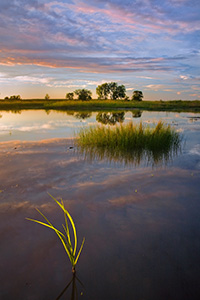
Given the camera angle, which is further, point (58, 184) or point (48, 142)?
point (48, 142)

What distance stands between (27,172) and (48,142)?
5.14m

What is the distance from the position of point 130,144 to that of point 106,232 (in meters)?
6.87

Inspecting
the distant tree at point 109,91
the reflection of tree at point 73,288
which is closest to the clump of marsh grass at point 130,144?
the reflection of tree at point 73,288

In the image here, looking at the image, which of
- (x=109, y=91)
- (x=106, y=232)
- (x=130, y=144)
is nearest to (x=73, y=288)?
(x=106, y=232)

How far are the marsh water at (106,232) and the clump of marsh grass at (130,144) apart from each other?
1795 mm

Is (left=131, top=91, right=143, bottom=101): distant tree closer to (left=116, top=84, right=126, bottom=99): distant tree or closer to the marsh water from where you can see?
(left=116, top=84, right=126, bottom=99): distant tree

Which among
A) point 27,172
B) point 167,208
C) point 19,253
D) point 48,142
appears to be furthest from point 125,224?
point 48,142

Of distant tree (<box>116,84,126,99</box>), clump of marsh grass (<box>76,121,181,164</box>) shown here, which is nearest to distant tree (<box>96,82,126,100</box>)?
distant tree (<box>116,84,126,99</box>)

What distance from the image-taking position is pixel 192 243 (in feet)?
12.5

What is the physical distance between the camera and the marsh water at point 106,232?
3.02 meters

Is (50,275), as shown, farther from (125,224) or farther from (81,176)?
(81,176)

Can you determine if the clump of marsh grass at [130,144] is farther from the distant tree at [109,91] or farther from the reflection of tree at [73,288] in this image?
the distant tree at [109,91]

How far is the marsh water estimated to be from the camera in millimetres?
3016

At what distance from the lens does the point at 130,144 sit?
10.6 metres
